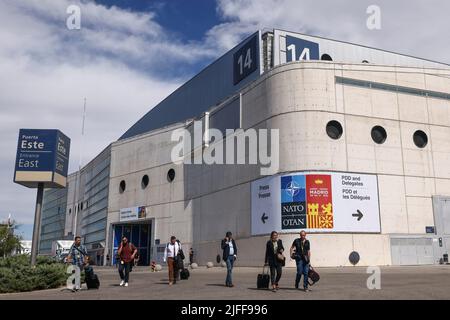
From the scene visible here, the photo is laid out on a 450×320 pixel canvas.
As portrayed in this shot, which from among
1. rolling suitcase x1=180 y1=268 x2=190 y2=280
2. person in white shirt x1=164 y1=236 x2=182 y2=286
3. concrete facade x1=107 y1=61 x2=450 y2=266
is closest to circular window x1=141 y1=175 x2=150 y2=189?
concrete facade x1=107 y1=61 x2=450 y2=266

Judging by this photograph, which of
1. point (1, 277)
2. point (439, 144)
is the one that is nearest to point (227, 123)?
point (439, 144)

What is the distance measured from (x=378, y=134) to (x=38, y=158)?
2099cm

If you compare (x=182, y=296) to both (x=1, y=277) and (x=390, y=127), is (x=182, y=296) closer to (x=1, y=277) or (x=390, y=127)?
(x=1, y=277)

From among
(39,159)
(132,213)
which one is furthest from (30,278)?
(132,213)

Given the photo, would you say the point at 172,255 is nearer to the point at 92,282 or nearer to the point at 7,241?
the point at 92,282

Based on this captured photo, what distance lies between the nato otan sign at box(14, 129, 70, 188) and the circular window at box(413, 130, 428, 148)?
22.9m

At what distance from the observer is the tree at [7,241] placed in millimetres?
53062

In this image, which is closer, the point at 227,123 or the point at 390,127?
the point at 390,127

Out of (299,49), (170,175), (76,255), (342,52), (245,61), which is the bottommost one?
(76,255)

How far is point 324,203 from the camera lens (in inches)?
1075

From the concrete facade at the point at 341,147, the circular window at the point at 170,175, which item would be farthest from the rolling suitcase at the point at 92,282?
the circular window at the point at 170,175

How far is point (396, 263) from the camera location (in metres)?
28.3
